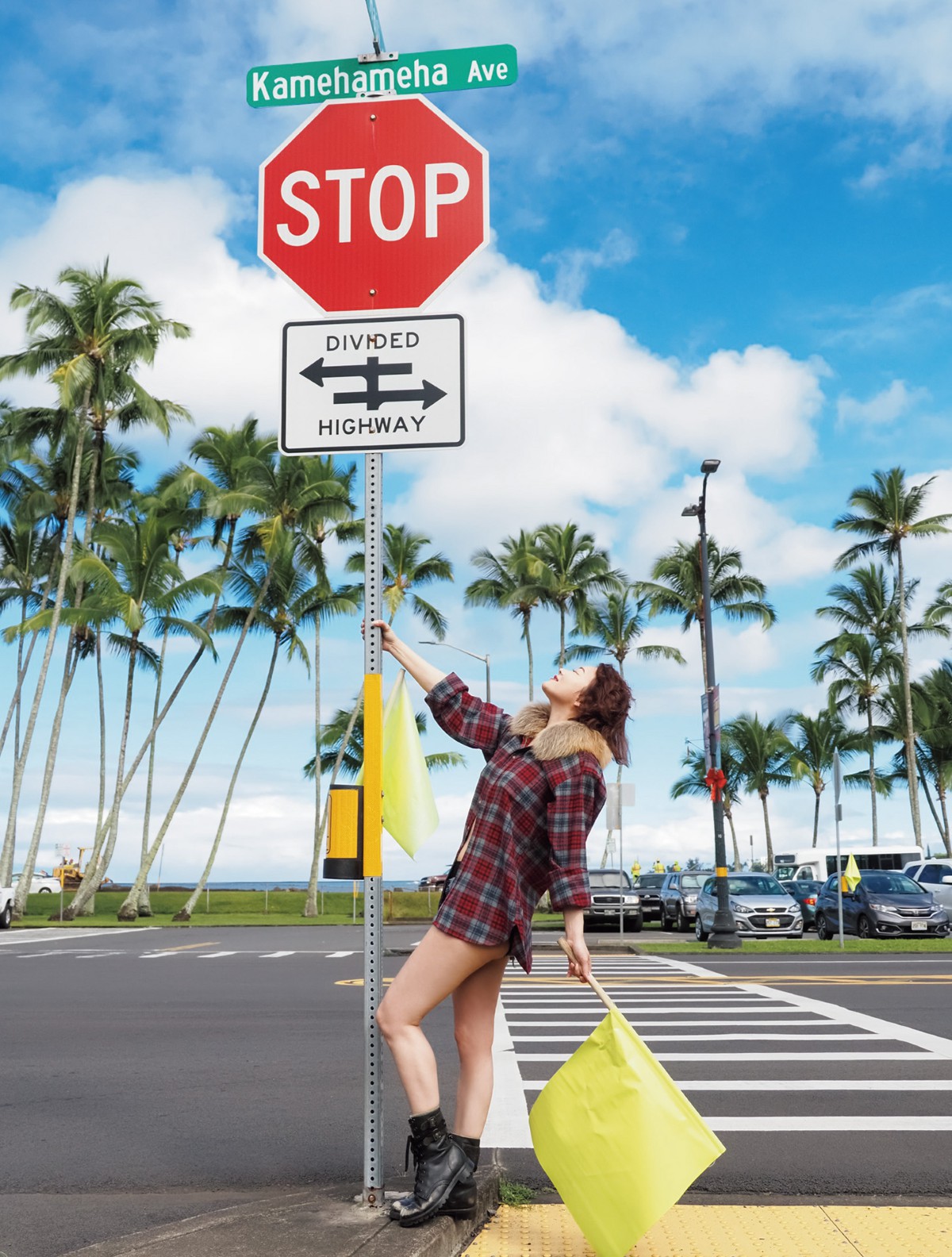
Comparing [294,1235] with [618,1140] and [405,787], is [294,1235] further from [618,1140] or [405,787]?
[405,787]

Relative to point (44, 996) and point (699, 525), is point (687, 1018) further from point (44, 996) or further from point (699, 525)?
point (699, 525)

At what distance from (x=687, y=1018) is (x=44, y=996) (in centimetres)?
733

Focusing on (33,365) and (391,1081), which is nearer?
(391,1081)

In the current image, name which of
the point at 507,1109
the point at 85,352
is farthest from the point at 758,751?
the point at 507,1109

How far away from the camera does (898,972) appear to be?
1575 cm

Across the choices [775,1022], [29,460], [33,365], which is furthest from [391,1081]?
[29,460]

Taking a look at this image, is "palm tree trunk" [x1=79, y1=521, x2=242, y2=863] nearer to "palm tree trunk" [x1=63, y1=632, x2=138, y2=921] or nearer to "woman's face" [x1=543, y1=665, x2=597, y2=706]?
"palm tree trunk" [x1=63, y1=632, x2=138, y2=921]

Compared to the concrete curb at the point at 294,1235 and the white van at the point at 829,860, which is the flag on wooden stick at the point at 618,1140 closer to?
the concrete curb at the point at 294,1235

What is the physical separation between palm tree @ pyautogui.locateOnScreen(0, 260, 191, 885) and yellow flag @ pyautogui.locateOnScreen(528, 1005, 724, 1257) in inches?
1461

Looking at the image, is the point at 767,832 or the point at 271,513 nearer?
the point at 271,513

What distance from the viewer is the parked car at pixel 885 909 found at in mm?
23828

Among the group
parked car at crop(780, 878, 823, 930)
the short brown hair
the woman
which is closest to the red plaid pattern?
the woman

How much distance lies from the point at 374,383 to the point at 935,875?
27.8 metres

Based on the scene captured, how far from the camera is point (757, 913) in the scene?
81.5 feet
